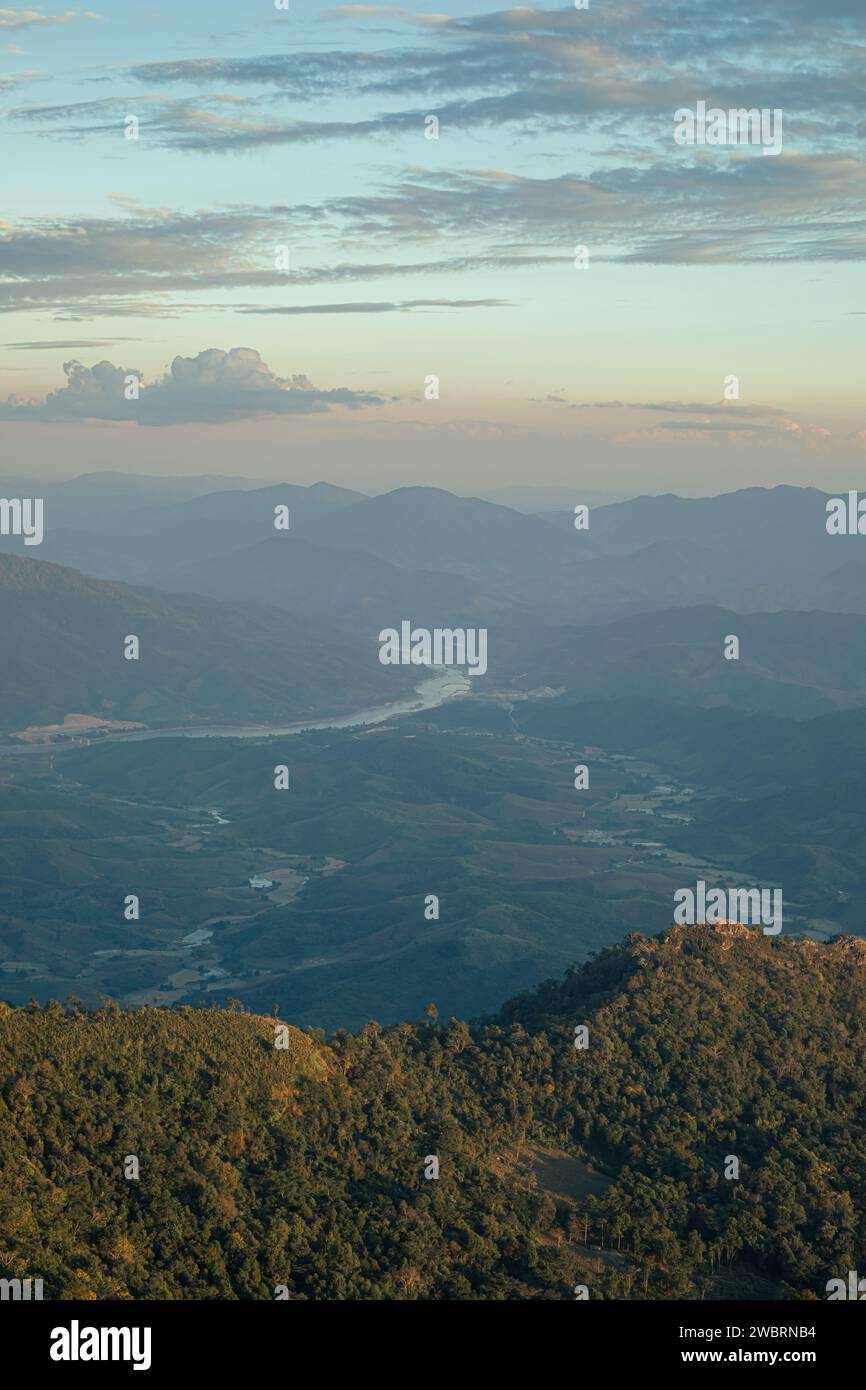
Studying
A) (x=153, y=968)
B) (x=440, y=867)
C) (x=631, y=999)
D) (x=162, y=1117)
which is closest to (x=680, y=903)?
(x=440, y=867)

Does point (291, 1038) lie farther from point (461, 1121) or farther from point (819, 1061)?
point (819, 1061)

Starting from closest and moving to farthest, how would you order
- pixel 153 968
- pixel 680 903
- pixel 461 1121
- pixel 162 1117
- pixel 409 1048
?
1. pixel 162 1117
2. pixel 461 1121
3. pixel 409 1048
4. pixel 153 968
5. pixel 680 903

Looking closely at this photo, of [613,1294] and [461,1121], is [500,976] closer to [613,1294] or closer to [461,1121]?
[461,1121]

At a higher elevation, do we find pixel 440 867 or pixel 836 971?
pixel 440 867

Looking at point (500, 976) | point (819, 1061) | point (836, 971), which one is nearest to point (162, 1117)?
point (819, 1061)

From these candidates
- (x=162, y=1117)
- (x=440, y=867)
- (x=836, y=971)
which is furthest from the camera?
(x=440, y=867)

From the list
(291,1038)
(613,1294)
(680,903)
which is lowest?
(613,1294)

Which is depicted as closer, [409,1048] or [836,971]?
→ [409,1048]
